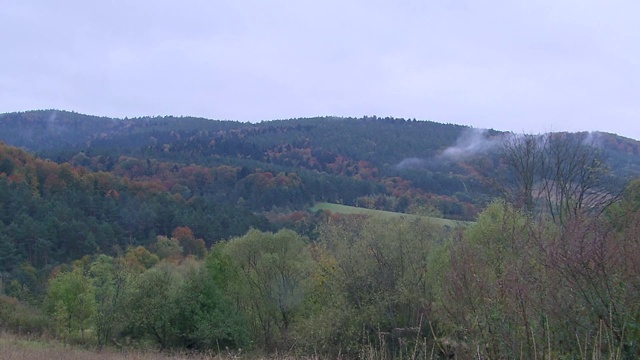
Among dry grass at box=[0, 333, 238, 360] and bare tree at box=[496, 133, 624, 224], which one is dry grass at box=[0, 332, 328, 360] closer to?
dry grass at box=[0, 333, 238, 360]

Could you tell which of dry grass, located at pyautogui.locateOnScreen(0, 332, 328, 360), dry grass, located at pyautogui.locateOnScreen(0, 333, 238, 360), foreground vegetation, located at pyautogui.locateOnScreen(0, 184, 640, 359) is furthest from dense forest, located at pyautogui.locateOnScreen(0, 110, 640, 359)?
dry grass, located at pyautogui.locateOnScreen(0, 333, 238, 360)

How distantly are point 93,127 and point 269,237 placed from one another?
147 metres

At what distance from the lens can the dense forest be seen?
6.96 m

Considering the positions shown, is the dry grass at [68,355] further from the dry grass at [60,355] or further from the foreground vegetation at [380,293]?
the foreground vegetation at [380,293]

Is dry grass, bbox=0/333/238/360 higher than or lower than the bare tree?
lower

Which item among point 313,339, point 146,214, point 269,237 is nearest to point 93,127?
point 146,214

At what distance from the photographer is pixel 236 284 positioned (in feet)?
119

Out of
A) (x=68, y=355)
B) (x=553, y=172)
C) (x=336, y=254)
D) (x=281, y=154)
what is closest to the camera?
(x=68, y=355)

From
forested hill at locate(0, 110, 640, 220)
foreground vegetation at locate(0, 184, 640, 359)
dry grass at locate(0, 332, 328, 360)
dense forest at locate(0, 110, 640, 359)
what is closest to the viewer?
foreground vegetation at locate(0, 184, 640, 359)

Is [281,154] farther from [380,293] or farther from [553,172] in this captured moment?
[380,293]

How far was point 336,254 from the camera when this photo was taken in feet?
92.5

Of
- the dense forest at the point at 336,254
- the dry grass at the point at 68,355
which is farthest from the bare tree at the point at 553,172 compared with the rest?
the dry grass at the point at 68,355

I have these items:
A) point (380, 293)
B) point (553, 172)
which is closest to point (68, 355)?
point (380, 293)

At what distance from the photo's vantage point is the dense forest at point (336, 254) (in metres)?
6.96
